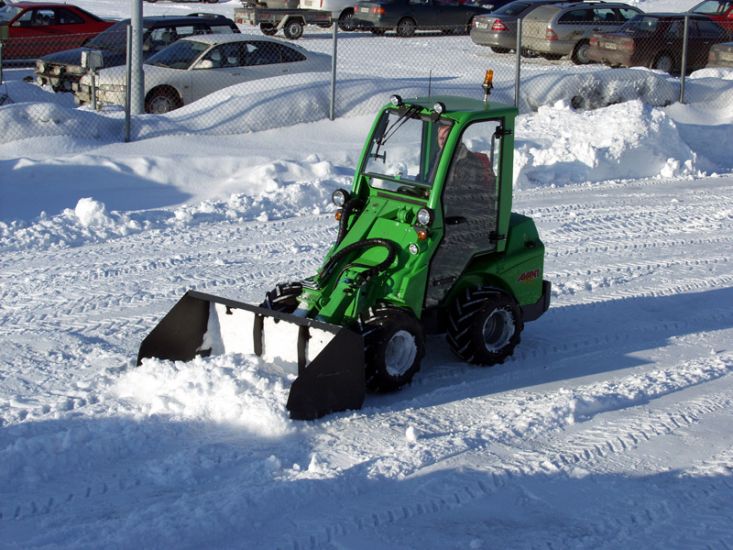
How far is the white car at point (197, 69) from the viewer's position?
57.1 ft

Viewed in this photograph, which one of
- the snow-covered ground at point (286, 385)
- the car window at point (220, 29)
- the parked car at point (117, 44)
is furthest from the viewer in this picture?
the car window at point (220, 29)

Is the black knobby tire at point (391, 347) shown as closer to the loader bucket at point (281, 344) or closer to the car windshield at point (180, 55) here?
the loader bucket at point (281, 344)

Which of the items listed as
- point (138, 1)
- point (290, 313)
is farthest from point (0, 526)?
point (138, 1)

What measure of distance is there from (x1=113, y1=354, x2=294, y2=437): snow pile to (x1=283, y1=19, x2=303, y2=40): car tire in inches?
857

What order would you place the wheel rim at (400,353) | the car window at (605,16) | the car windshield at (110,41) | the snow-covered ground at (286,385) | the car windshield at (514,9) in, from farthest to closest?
the car windshield at (514,9) < the car window at (605,16) < the car windshield at (110,41) < the wheel rim at (400,353) < the snow-covered ground at (286,385)

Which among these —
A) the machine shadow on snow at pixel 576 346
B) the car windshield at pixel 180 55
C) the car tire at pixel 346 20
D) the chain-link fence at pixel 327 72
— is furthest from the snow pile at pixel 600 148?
the car tire at pixel 346 20

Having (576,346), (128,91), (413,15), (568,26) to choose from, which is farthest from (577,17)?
(576,346)

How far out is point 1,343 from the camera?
8.65m

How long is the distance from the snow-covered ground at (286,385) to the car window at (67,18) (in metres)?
10.4

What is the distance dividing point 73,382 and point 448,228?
276 centimetres

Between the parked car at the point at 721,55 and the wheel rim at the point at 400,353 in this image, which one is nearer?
the wheel rim at the point at 400,353

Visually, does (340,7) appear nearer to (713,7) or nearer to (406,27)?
(406,27)

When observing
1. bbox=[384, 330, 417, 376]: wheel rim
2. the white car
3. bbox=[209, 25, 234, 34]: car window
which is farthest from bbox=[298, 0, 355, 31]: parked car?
bbox=[384, 330, 417, 376]: wheel rim

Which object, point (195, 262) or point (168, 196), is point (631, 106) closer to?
point (168, 196)
